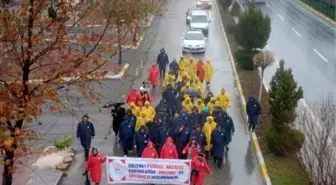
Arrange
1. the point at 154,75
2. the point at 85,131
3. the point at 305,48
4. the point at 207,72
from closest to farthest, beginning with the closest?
1. the point at 85,131
2. the point at 154,75
3. the point at 207,72
4. the point at 305,48

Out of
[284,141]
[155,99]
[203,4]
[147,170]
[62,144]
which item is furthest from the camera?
[203,4]

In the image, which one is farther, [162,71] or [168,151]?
[162,71]

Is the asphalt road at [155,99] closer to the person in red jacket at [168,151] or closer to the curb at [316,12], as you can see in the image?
the person in red jacket at [168,151]

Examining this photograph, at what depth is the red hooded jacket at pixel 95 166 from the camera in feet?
40.9

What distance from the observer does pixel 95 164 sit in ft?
41.1

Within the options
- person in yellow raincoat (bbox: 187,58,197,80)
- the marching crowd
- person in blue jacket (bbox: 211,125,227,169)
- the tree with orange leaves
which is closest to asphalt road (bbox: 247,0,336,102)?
person in yellow raincoat (bbox: 187,58,197,80)

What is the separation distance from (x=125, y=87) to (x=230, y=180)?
32.6 ft

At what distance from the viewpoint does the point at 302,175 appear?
13.5 meters

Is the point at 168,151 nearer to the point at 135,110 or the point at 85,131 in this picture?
the point at 85,131

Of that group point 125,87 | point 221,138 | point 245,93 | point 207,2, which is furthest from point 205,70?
point 207,2

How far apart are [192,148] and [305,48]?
2175cm

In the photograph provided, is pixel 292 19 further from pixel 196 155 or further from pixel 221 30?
pixel 196 155

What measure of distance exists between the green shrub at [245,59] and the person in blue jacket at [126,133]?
37.7 ft

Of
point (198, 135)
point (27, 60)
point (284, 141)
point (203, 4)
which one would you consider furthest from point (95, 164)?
point (203, 4)
